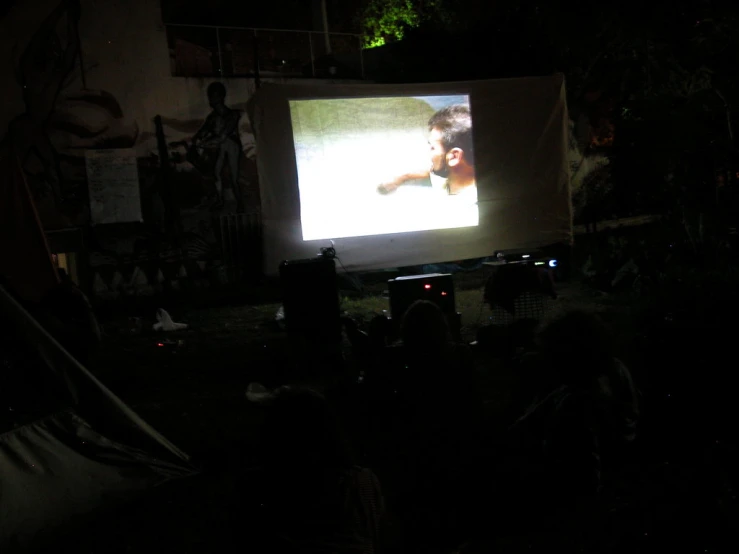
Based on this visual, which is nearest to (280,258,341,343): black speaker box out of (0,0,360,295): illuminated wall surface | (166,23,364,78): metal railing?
(0,0,360,295): illuminated wall surface

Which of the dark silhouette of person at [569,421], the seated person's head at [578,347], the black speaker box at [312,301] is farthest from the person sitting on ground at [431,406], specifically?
the black speaker box at [312,301]

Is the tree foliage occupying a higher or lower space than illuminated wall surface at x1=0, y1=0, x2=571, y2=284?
higher

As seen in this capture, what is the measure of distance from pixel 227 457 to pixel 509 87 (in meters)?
9.00

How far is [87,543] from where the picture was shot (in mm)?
3350

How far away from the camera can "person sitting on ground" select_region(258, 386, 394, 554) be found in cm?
204

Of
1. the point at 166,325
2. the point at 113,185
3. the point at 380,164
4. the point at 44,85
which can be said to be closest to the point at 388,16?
the point at 113,185

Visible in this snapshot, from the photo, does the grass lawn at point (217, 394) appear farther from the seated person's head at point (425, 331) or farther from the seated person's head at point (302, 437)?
the seated person's head at point (425, 331)

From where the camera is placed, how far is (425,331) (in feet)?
12.3

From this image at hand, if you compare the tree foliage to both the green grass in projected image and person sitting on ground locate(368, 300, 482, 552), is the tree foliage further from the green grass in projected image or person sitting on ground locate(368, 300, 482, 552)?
person sitting on ground locate(368, 300, 482, 552)

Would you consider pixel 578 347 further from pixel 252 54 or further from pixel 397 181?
pixel 252 54

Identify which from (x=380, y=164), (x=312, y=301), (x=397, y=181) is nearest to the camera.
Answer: (x=312, y=301)

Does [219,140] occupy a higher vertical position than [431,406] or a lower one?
higher

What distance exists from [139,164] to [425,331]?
10681 mm

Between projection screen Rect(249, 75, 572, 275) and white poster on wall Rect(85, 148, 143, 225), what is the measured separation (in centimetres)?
393
